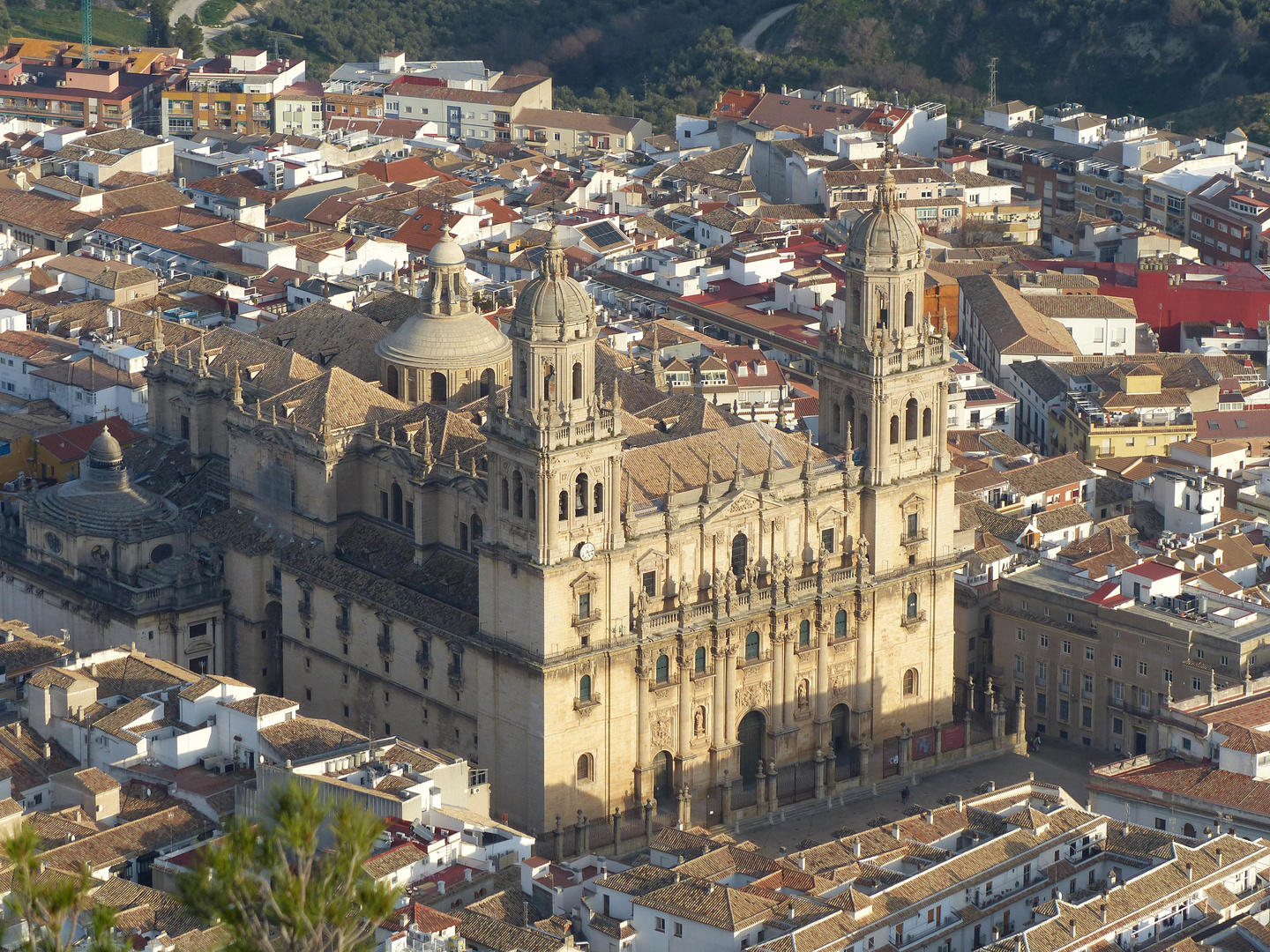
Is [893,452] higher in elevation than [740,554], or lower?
higher

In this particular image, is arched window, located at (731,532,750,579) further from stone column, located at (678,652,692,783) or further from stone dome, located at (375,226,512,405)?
stone dome, located at (375,226,512,405)

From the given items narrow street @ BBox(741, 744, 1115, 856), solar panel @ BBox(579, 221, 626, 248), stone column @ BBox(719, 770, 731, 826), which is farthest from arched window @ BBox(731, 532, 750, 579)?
solar panel @ BBox(579, 221, 626, 248)

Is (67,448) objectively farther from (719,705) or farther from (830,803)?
(830,803)

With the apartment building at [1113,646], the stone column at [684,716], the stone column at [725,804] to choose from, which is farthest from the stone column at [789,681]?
the apartment building at [1113,646]

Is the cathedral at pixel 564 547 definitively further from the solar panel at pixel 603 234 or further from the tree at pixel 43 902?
the solar panel at pixel 603 234

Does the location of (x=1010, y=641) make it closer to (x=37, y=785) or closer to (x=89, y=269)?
(x=37, y=785)

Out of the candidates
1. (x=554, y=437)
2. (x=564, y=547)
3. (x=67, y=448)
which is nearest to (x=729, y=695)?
(x=564, y=547)

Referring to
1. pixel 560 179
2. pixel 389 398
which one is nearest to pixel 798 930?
pixel 389 398
